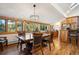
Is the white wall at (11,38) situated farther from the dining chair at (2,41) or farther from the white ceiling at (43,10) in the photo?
the white ceiling at (43,10)

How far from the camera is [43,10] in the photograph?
2.12 metres

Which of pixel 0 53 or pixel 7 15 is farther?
pixel 0 53

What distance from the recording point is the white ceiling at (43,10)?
2.03 m

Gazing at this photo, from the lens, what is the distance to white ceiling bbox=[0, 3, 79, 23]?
6.64 ft

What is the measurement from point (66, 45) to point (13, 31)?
1.09 metres

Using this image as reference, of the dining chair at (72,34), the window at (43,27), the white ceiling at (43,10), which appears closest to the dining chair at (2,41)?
the white ceiling at (43,10)

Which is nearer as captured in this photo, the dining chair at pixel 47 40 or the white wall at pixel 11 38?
the white wall at pixel 11 38

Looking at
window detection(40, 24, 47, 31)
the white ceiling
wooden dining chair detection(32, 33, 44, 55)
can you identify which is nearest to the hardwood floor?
wooden dining chair detection(32, 33, 44, 55)

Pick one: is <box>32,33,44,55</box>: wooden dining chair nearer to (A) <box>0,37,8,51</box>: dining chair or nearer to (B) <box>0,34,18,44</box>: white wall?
(B) <box>0,34,18,44</box>: white wall

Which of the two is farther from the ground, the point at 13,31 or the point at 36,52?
the point at 13,31

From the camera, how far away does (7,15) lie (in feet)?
6.43

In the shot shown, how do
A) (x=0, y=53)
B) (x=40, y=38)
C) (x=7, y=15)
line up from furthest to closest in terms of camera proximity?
(x=40, y=38), (x=0, y=53), (x=7, y=15)

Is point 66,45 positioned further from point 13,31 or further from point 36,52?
point 13,31
